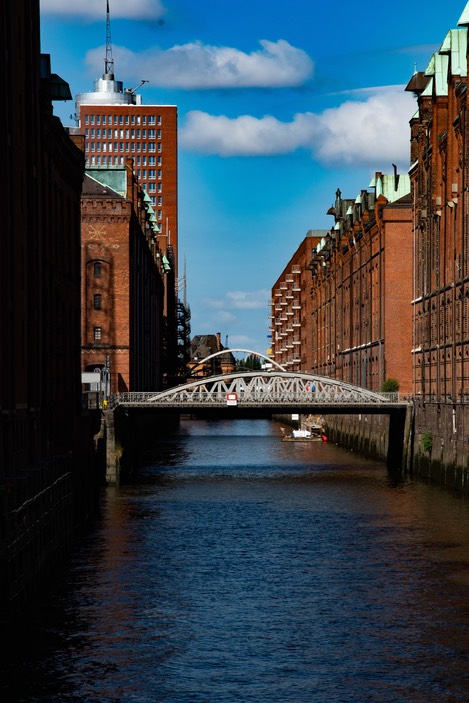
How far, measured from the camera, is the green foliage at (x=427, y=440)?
68.0 metres

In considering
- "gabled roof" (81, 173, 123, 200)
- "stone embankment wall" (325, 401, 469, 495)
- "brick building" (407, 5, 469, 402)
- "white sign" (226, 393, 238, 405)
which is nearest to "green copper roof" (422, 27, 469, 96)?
"brick building" (407, 5, 469, 402)

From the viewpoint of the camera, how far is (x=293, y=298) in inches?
7018

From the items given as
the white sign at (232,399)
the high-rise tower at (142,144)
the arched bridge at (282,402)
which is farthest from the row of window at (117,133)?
the white sign at (232,399)

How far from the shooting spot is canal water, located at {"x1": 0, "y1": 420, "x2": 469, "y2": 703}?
80.5ft

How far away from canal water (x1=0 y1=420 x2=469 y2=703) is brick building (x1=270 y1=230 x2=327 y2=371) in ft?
334

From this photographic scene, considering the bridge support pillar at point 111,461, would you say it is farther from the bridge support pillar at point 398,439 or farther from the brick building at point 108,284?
the bridge support pillar at point 398,439

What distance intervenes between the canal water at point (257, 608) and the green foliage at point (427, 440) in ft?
39.7

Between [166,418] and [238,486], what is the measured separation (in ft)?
235

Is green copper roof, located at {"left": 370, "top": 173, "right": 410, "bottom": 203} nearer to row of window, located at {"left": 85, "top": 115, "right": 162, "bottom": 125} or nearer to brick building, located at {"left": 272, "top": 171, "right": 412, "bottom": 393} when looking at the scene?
brick building, located at {"left": 272, "top": 171, "right": 412, "bottom": 393}

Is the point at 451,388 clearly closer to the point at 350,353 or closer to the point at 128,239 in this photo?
the point at 128,239

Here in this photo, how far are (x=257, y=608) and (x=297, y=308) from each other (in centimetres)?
14007

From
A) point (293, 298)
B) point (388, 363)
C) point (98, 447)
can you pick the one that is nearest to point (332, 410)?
point (388, 363)

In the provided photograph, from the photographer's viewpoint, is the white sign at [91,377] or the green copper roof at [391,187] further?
the green copper roof at [391,187]

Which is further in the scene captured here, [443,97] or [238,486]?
[443,97]
